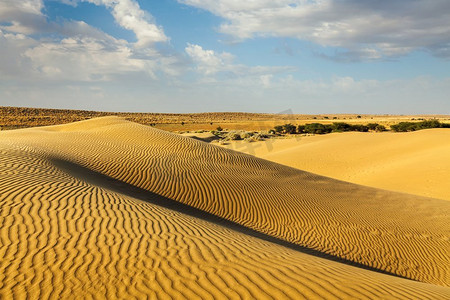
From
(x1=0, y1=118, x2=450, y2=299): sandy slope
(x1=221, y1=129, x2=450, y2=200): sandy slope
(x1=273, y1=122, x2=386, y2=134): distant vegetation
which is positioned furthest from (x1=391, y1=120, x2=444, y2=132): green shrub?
(x1=0, y1=118, x2=450, y2=299): sandy slope

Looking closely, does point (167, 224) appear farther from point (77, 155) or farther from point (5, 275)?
point (77, 155)

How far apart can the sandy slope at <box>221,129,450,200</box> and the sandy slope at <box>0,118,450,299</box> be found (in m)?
5.32

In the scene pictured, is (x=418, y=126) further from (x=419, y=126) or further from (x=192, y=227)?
(x=192, y=227)

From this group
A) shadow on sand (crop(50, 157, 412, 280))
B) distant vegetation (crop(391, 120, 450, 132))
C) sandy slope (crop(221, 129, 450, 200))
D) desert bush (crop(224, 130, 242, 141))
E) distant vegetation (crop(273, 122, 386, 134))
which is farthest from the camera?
distant vegetation (crop(273, 122, 386, 134))

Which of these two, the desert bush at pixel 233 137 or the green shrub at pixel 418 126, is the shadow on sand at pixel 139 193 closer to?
the desert bush at pixel 233 137

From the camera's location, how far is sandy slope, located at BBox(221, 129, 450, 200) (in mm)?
20531

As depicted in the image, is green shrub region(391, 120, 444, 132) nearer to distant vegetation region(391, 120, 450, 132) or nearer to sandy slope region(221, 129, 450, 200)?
distant vegetation region(391, 120, 450, 132)

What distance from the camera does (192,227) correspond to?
7.42 meters

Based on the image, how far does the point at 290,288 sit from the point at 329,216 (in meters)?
8.20

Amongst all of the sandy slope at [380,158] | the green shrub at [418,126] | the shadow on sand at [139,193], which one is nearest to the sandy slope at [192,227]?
the shadow on sand at [139,193]

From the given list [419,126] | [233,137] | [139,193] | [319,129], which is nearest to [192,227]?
[139,193]

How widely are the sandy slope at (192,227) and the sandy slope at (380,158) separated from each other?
5318mm

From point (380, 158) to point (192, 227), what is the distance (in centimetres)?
2443

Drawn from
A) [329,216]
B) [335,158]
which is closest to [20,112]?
A: [335,158]
